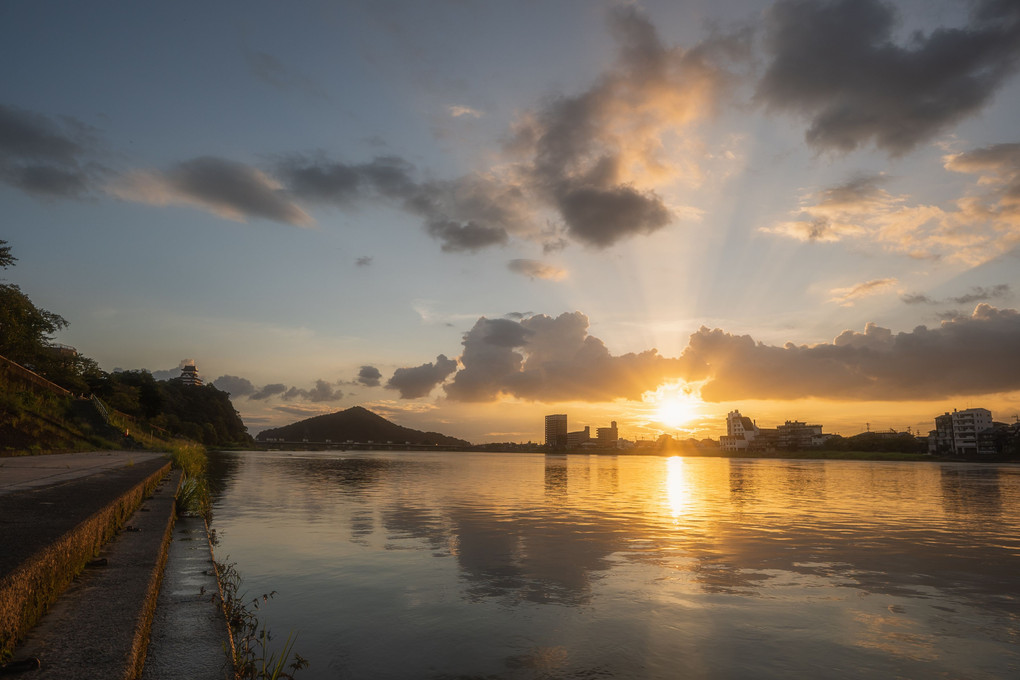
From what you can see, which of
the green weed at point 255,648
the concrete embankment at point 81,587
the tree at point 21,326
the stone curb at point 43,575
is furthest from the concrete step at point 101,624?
the tree at point 21,326

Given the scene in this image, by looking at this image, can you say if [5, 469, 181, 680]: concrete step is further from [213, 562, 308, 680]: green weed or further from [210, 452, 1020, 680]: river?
[210, 452, 1020, 680]: river

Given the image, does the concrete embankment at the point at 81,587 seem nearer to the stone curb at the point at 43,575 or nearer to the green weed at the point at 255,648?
the stone curb at the point at 43,575

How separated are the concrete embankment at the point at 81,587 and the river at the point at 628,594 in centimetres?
271

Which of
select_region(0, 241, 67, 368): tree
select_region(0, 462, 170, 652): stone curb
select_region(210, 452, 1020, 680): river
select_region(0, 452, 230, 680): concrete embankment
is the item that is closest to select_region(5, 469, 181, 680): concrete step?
select_region(0, 452, 230, 680): concrete embankment

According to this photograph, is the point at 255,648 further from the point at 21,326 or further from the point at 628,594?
the point at 21,326

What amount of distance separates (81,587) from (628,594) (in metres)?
10.3

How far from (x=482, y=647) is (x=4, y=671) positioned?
6.75 m

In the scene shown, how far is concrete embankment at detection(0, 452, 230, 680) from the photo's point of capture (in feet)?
16.6

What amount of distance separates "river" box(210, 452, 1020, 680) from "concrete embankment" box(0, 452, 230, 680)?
2.71 metres

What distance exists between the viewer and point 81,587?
23.2 feet

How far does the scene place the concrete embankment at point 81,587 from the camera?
16.6 ft

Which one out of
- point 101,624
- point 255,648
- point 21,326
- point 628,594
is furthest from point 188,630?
point 21,326

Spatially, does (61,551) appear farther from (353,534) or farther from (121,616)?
(353,534)

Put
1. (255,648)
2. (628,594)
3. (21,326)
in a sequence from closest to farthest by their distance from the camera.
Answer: (255,648)
(628,594)
(21,326)
